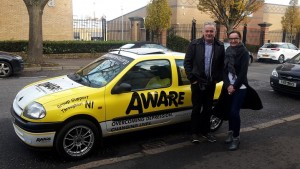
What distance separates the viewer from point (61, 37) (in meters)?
25.3

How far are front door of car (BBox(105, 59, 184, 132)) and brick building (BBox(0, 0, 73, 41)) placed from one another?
19.7 m

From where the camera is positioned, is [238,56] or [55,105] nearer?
[55,105]

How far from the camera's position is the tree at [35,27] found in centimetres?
1391

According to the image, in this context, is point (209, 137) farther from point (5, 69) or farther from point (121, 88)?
point (5, 69)

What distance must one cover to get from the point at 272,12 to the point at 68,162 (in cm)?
4702

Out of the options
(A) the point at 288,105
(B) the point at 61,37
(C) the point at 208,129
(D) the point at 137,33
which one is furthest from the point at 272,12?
(C) the point at 208,129

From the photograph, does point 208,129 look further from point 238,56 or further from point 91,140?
point 91,140

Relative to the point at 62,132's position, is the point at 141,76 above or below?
above

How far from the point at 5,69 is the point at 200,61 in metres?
8.71

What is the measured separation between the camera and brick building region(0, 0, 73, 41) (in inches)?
904

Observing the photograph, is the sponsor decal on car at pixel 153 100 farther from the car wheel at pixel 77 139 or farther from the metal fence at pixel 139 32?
the metal fence at pixel 139 32

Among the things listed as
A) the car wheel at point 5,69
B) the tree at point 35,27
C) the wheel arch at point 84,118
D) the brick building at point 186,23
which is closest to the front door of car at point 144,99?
the wheel arch at point 84,118

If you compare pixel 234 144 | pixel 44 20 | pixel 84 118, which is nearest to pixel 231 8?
pixel 44 20

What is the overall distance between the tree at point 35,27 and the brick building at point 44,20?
8749 millimetres
